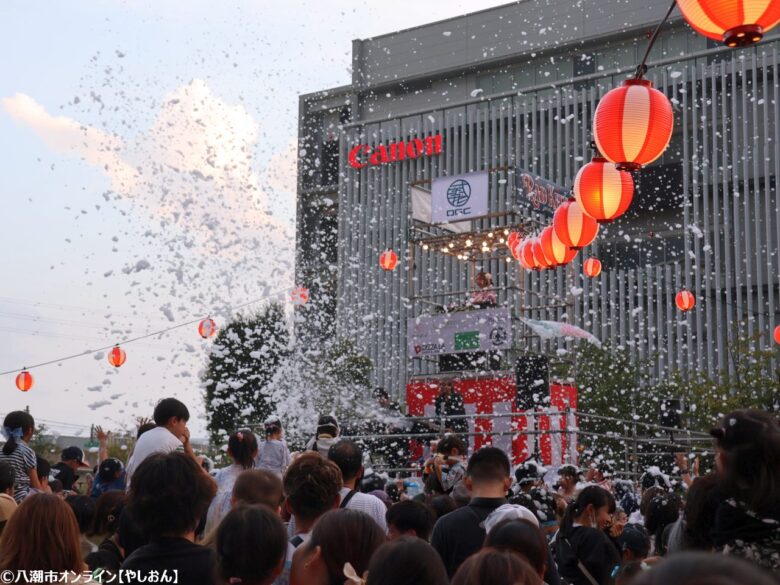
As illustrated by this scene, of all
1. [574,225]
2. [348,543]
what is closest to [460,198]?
[574,225]

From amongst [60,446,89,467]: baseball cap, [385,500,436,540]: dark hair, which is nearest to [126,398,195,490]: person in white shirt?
[385,500,436,540]: dark hair

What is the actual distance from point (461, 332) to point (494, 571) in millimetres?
11685

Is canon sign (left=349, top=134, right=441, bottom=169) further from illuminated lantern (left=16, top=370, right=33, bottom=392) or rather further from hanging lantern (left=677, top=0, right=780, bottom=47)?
hanging lantern (left=677, top=0, right=780, bottom=47)

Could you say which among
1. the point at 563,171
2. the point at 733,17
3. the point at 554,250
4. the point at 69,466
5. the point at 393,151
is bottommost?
the point at 69,466

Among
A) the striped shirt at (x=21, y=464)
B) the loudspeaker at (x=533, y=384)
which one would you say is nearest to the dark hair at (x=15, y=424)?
the striped shirt at (x=21, y=464)

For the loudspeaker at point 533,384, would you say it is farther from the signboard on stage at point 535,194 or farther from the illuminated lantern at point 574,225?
the signboard on stage at point 535,194

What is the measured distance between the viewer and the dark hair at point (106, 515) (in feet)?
14.8

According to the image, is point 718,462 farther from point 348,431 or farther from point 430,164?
point 430,164

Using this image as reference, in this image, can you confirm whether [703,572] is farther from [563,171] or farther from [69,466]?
[563,171]

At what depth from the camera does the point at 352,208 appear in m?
33.7

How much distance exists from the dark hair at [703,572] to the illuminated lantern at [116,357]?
17.8 m

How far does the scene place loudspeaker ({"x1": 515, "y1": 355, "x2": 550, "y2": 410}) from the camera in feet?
37.8

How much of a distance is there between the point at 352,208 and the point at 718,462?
31007 mm

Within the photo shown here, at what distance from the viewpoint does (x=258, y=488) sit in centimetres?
359
